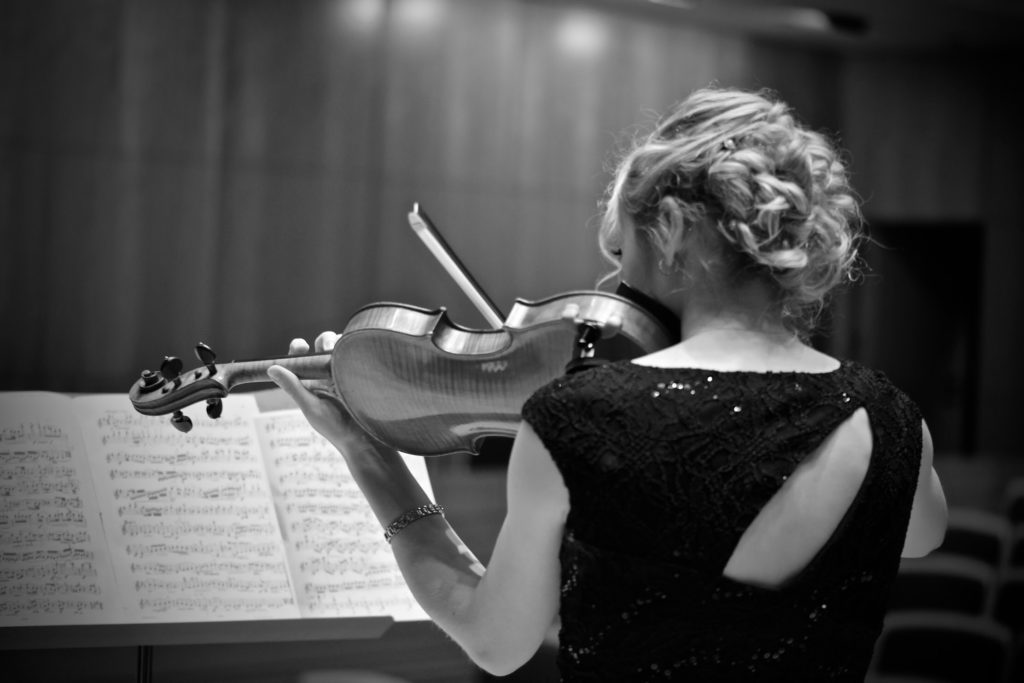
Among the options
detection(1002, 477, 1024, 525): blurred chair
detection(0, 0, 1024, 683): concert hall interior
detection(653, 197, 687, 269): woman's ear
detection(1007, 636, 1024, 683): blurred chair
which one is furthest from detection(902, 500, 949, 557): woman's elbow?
detection(1002, 477, 1024, 525): blurred chair

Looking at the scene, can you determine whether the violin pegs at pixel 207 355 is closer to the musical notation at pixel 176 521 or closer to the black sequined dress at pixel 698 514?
the musical notation at pixel 176 521

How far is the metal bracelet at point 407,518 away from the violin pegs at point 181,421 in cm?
49

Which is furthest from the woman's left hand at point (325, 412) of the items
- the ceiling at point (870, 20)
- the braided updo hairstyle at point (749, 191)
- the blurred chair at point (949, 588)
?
the ceiling at point (870, 20)

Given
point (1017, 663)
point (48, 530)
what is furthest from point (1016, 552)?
point (48, 530)

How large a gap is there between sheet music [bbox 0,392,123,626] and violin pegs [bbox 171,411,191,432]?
16 centimetres

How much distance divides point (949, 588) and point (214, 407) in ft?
9.59

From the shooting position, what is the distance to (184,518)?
5.18 ft

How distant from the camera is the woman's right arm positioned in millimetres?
1126

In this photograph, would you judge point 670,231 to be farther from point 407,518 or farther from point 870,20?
point 870,20

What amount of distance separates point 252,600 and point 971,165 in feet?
19.3

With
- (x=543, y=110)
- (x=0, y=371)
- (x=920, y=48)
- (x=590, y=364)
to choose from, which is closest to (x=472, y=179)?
(x=543, y=110)

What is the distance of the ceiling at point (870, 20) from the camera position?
5754 millimetres

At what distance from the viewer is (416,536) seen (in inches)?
46.6

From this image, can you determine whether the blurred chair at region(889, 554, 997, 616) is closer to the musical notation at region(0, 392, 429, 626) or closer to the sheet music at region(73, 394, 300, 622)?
the musical notation at region(0, 392, 429, 626)
